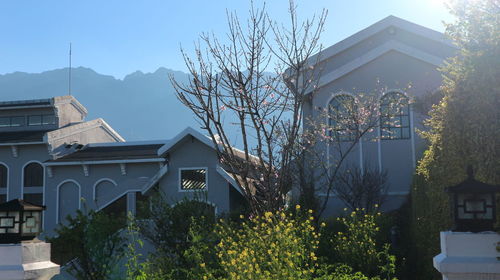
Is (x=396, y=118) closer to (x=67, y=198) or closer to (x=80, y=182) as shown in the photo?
(x=80, y=182)

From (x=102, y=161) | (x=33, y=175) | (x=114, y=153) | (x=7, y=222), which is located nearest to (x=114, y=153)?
(x=114, y=153)

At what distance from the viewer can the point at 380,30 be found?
17.0 meters

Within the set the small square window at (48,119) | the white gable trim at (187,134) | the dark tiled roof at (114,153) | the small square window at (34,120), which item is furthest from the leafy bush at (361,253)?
the small square window at (34,120)

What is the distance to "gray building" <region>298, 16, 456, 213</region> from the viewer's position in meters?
16.2

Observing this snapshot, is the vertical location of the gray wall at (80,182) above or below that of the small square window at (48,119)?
below

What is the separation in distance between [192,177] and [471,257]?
17.0 m

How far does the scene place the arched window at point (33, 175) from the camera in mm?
28422

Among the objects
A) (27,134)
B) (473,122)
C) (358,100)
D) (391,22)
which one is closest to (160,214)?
(473,122)

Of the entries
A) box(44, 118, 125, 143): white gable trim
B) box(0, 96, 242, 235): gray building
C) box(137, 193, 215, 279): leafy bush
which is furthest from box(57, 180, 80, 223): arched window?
box(137, 193, 215, 279): leafy bush

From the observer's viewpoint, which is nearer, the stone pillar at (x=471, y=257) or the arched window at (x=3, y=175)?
the stone pillar at (x=471, y=257)

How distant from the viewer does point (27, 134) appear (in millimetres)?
28984

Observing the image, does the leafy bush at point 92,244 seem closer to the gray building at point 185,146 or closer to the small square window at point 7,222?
the gray building at point 185,146

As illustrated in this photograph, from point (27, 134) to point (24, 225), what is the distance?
25659mm

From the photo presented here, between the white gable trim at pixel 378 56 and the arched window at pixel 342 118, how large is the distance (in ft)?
2.42
